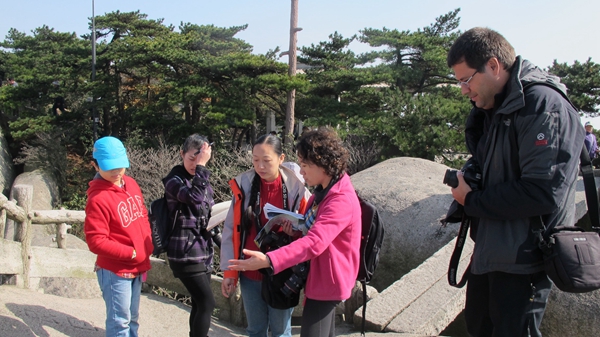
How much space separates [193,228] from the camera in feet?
10.4

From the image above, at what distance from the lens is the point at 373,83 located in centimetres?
1705

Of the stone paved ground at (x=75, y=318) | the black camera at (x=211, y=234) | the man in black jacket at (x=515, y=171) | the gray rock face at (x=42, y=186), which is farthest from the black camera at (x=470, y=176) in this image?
the gray rock face at (x=42, y=186)

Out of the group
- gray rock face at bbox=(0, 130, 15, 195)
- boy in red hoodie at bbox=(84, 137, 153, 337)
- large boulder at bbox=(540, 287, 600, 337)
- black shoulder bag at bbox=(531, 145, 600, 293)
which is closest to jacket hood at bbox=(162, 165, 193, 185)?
boy in red hoodie at bbox=(84, 137, 153, 337)

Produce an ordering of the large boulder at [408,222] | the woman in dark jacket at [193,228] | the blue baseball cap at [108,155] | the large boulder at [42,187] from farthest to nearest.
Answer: the large boulder at [42,187] → the large boulder at [408,222] → the woman in dark jacket at [193,228] → the blue baseball cap at [108,155]

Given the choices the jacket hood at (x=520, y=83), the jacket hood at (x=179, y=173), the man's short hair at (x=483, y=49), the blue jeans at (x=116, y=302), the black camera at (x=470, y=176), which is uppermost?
the man's short hair at (x=483, y=49)

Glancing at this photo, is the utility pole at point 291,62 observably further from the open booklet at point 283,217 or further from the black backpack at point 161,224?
the open booklet at point 283,217

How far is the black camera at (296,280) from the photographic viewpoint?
2.32 metres

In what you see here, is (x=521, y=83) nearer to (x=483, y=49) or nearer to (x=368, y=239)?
(x=483, y=49)

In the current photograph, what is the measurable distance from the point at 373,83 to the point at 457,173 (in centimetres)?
1553

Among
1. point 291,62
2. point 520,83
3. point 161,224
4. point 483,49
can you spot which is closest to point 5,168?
point 291,62

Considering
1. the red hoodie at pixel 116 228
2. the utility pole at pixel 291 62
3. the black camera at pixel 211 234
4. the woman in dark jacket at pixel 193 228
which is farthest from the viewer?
the utility pole at pixel 291 62

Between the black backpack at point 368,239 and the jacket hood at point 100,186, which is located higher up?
the jacket hood at point 100,186

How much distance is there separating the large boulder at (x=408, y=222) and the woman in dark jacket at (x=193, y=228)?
→ 2785 millimetres

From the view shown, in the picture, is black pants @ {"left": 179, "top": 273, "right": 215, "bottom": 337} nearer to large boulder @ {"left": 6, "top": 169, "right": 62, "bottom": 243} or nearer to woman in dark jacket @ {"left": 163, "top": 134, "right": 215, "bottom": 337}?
woman in dark jacket @ {"left": 163, "top": 134, "right": 215, "bottom": 337}
